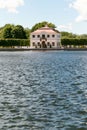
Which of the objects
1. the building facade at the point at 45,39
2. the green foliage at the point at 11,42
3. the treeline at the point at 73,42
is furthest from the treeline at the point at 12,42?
the treeline at the point at 73,42

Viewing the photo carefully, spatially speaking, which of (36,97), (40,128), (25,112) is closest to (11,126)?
(40,128)

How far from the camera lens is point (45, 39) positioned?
186m

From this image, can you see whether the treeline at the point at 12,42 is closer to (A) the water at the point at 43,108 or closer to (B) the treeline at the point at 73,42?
(B) the treeline at the point at 73,42

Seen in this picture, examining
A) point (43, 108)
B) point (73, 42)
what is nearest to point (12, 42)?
point (73, 42)

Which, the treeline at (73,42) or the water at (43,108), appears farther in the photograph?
the treeline at (73,42)

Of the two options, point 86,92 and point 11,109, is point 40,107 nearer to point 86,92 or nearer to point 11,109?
point 11,109

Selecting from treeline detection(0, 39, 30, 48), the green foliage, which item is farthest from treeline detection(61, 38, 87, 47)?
the green foliage

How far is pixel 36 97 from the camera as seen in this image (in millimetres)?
28891

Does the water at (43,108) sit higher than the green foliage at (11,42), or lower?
higher

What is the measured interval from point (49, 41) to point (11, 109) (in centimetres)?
16380

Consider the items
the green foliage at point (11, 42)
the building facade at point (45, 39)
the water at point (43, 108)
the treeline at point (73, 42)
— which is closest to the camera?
the water at point (43, 108)

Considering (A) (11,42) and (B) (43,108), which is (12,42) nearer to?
(A) (11,42)

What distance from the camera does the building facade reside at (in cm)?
18662

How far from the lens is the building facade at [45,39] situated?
186625mm
